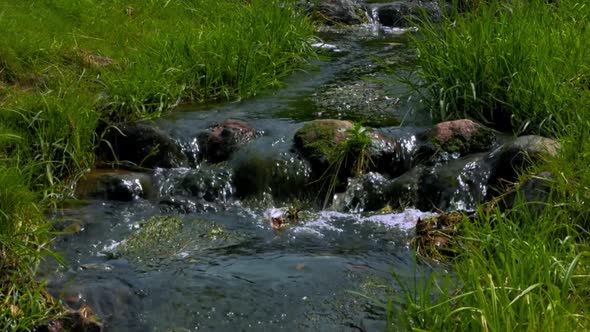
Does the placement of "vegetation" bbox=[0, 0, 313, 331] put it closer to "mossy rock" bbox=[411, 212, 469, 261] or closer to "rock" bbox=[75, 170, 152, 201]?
"rock" bbox=[75, 170, 152, 201]

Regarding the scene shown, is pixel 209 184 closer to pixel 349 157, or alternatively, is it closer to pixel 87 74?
pixel 349 157

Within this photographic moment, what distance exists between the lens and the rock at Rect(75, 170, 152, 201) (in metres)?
6.21

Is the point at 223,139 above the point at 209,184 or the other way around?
above

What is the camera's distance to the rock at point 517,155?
19.0ft

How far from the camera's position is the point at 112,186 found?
6266mm

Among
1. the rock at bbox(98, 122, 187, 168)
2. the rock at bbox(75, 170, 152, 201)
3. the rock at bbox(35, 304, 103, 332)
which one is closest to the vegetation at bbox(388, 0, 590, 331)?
the rock at bbox(35, 304, 103, 332)

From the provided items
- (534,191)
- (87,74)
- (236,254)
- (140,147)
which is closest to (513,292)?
(534,191)

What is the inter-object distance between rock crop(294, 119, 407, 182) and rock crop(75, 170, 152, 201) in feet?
3.90

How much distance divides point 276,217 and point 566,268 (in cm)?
253

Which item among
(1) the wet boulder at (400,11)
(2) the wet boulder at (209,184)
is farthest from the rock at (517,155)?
(1) the wet boulder at (400,11)

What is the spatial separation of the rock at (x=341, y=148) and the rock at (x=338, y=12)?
572 centimetres

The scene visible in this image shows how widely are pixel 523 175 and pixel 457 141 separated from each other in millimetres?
1037

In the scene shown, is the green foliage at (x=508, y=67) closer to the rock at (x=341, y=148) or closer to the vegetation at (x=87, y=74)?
the rock at (x=341, y=148)

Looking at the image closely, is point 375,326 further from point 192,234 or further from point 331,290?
point 192,234
